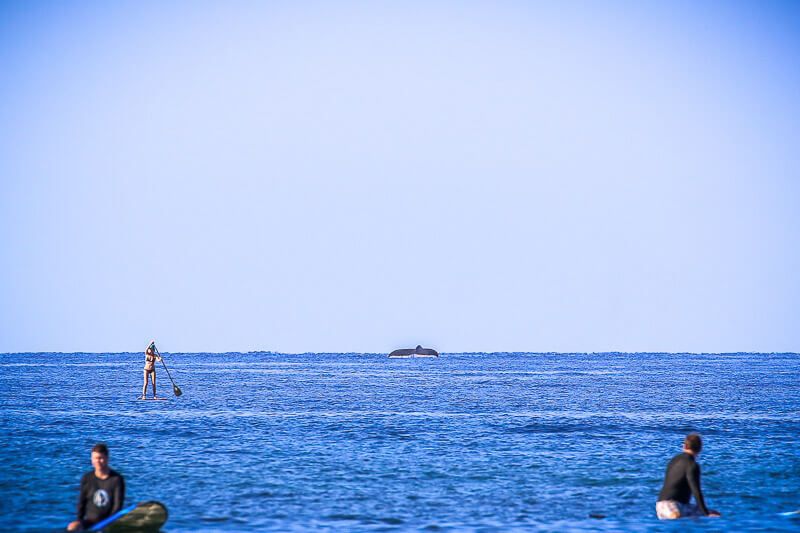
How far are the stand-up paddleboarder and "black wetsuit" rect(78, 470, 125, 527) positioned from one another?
10.9 m

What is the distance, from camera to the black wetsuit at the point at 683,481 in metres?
17.1

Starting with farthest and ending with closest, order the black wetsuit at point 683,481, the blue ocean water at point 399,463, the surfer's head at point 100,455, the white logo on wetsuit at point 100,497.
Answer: the blue ocean water at point 399,463, the black wetsuit at point 683,481, the white logo on wetsuit at point 100,497, the surfer's head at point 100,455

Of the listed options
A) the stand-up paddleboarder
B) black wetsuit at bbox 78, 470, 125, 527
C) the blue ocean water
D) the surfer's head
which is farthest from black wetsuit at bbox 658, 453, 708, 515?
the surfer's head

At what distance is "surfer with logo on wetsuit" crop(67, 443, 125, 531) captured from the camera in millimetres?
15625

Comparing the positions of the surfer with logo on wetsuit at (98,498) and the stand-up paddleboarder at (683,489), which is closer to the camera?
the surfer with logo on wetsuit at (98,498)

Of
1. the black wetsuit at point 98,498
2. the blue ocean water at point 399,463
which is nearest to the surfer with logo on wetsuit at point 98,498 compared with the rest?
the black wetsuit at point 98,498

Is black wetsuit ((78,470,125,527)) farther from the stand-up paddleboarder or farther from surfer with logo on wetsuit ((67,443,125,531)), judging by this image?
the stand-up paddleboarder

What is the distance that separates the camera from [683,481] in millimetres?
17594

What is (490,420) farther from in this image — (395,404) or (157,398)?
(157,398)

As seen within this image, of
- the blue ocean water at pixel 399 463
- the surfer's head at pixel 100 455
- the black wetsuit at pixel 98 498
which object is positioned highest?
the surfer's head at pixel 100 455

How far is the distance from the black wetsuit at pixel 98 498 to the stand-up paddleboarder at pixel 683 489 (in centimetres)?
1091

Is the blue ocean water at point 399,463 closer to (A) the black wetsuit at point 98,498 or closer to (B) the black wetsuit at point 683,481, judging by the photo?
(B) the black wetsuit at point 683,481

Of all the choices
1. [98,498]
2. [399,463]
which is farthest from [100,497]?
[399,463]

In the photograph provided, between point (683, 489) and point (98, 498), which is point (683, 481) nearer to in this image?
point (683, 489)
